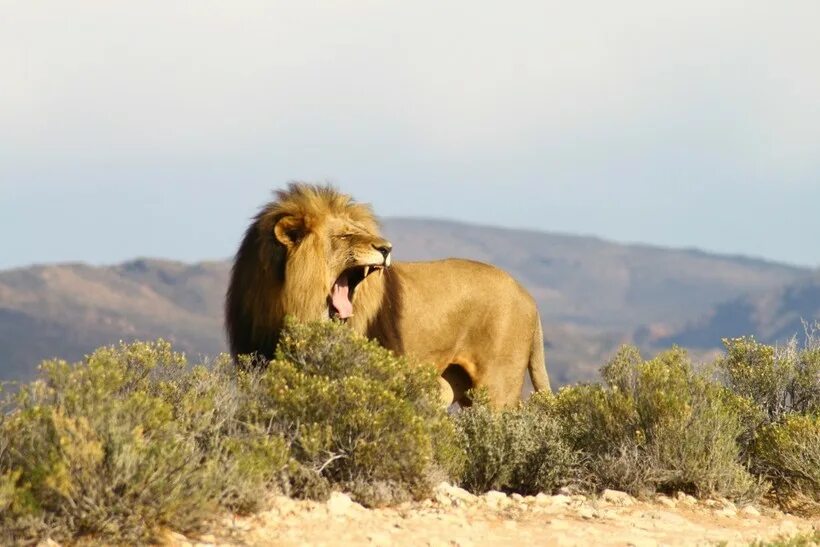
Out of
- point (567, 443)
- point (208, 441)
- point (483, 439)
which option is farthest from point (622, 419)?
point (208, 441)

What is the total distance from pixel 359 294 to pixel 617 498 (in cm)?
257

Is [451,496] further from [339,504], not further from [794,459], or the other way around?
[794,459]

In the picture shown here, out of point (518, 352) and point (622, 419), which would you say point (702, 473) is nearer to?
point (622, 419)

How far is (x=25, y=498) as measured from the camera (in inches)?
255

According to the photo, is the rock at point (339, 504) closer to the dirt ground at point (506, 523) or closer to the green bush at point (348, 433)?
the dirt ground at point (506, 523)

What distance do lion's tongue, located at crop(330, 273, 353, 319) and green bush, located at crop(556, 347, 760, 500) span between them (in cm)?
173

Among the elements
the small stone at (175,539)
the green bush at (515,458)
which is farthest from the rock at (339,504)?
the green bush at (515,458)

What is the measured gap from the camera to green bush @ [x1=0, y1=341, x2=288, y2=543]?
257 inches

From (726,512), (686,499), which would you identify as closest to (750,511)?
(726,512)

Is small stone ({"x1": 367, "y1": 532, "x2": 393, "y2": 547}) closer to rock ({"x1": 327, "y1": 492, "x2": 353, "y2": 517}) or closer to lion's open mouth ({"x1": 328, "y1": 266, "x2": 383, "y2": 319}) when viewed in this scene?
rock ({"x1": 327, "y1": 492, "x2": 353, "y2": 517})

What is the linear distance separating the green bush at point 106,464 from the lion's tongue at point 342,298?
8.33 feet

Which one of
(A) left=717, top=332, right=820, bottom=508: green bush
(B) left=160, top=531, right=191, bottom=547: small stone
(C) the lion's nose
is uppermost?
(C) the lion's nose

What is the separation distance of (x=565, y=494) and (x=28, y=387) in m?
3.64

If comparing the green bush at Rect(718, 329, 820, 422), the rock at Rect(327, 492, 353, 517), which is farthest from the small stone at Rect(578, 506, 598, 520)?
the green bush at Rect(718, 329, 820, 422)
